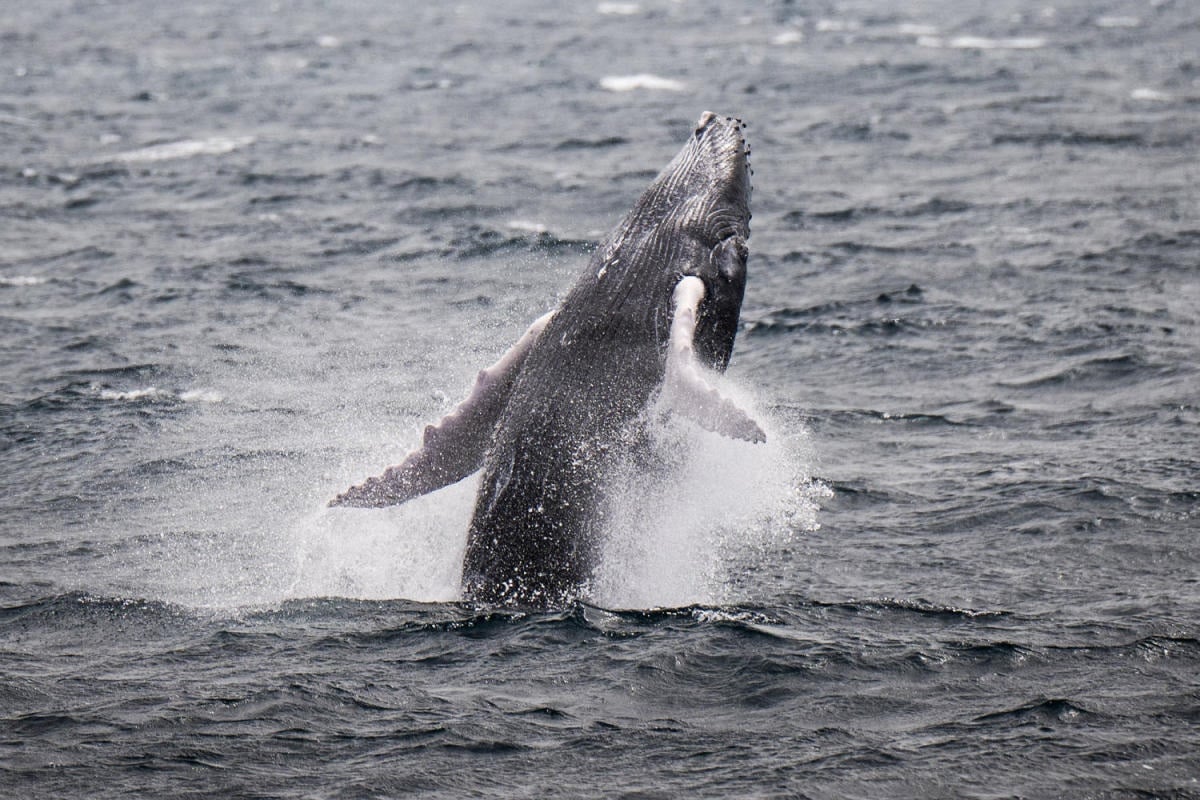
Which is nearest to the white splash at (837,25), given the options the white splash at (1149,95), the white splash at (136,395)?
the white splash at (1149,95)

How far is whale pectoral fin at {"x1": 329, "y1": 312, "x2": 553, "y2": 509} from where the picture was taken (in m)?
12.0

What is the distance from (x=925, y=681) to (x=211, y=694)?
457 centimetres

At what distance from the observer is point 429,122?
36.2 meters

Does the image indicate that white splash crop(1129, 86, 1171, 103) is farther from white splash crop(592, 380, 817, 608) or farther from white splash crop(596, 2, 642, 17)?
white splash crop(596, 2, 642, 17)

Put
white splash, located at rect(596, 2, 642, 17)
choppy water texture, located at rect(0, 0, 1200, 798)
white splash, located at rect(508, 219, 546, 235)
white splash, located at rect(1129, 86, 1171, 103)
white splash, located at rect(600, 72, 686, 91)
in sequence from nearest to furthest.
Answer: choppy water texture, located at rect(0, 0, 1200, 798)
white splash, located at rect(508, 219, 546, 235)
white splash, located at rect(1129, 86, 1171, 103)
white splash, located at rect(600, 72, 686, 91)
white splash, located at rect(596, 2, 642, 17)

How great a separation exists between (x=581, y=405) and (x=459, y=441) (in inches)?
43.8

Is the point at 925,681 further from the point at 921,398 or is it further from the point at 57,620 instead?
the point at 921,398

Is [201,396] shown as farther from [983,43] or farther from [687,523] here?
[983,43]

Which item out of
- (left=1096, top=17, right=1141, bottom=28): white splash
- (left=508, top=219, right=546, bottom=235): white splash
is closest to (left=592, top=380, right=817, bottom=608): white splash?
(left=508, top=219, right=546, bottom=235): white splash

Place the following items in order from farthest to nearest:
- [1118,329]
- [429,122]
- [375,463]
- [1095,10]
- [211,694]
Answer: [1095,10] < [429,122] < [1118,329] < [375,463] < [211,694]

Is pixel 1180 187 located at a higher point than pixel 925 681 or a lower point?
higher

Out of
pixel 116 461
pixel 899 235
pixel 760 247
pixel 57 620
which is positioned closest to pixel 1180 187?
pixel 899 235

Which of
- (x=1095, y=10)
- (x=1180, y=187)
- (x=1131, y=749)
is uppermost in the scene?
(x=1095, y=10)

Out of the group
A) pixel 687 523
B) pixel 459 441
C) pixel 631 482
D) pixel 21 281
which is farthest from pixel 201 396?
pixel 631 482
